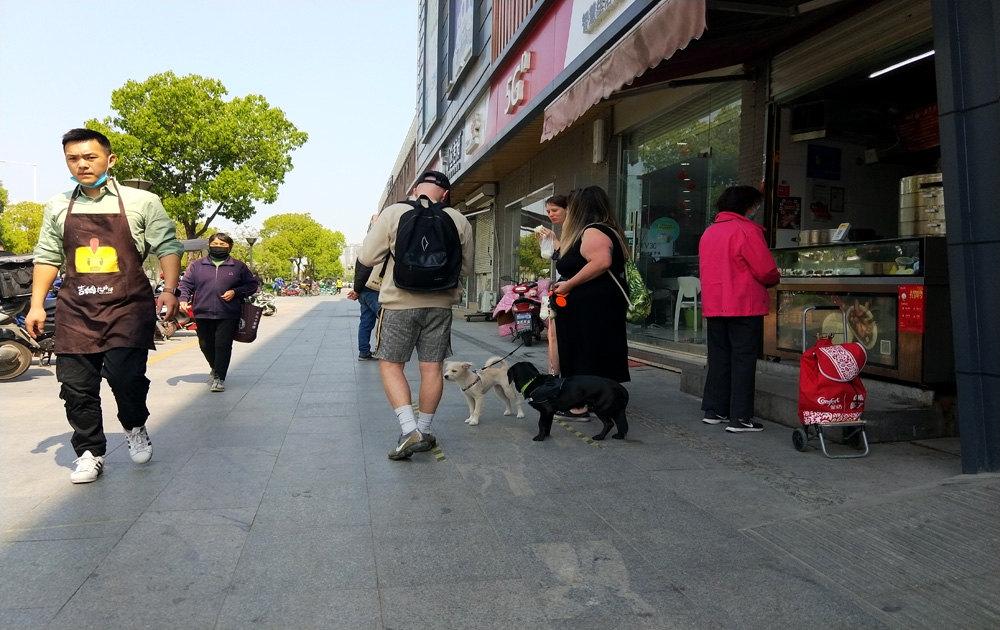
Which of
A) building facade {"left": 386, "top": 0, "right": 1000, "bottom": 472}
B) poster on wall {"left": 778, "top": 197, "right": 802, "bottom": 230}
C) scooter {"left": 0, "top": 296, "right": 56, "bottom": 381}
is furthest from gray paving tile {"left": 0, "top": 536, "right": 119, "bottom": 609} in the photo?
poster on wall {"left": 778, "top": 197, "right": 802, "bottom": 230}

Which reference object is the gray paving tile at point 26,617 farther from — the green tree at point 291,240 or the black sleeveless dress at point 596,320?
the green tree at point 291,240

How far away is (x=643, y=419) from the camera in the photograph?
18.1 feet

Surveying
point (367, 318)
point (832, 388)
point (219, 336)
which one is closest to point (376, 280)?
point (832, 388)

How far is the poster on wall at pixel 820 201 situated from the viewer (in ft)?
23.7

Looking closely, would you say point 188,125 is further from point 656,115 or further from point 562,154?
point 656,115

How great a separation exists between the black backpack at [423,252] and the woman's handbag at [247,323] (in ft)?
12.1

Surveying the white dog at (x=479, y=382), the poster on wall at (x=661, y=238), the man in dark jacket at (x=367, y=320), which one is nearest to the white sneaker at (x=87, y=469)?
the white dog at (x=479, y=382)

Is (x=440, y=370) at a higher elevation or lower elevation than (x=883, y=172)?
lower

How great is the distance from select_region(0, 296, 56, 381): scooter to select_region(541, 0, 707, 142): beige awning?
5781 millimetres

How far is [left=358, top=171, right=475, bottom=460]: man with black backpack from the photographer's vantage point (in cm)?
410

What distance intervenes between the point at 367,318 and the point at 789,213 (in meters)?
5.43

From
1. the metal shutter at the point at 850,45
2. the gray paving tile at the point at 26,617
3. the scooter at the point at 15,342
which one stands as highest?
the metal shutter at the point at 850,45

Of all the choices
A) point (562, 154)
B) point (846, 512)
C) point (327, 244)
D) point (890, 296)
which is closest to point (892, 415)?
point (890, 296)

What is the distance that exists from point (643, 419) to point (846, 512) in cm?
232
